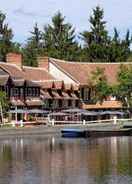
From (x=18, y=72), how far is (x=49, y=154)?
46763 millimetres

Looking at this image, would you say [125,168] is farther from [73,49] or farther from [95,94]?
[73,49]

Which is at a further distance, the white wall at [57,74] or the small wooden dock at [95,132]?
the white wall at [57,74]

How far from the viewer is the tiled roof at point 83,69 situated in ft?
405

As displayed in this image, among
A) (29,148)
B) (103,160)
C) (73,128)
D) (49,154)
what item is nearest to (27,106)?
(73,128)

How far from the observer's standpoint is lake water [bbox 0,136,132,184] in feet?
157

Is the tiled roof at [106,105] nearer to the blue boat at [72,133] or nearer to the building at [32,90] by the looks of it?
the building at [32,90]

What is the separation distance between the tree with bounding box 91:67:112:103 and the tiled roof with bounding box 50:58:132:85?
81.6 inches

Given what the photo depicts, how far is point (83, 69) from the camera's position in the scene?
12750 centimetres

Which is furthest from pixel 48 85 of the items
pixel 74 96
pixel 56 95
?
pixel 74 96

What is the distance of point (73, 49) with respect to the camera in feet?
477

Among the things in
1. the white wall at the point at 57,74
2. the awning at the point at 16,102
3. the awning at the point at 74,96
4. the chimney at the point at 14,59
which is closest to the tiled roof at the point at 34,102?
the awning at the point at 16,102

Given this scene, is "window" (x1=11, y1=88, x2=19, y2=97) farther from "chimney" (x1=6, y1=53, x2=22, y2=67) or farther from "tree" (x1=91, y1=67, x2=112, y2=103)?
"tree" (x1=91, y1=67, x2=112, y2=103)

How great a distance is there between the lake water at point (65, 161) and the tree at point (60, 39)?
59879 millimetres

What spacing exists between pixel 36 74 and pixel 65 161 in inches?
2326
